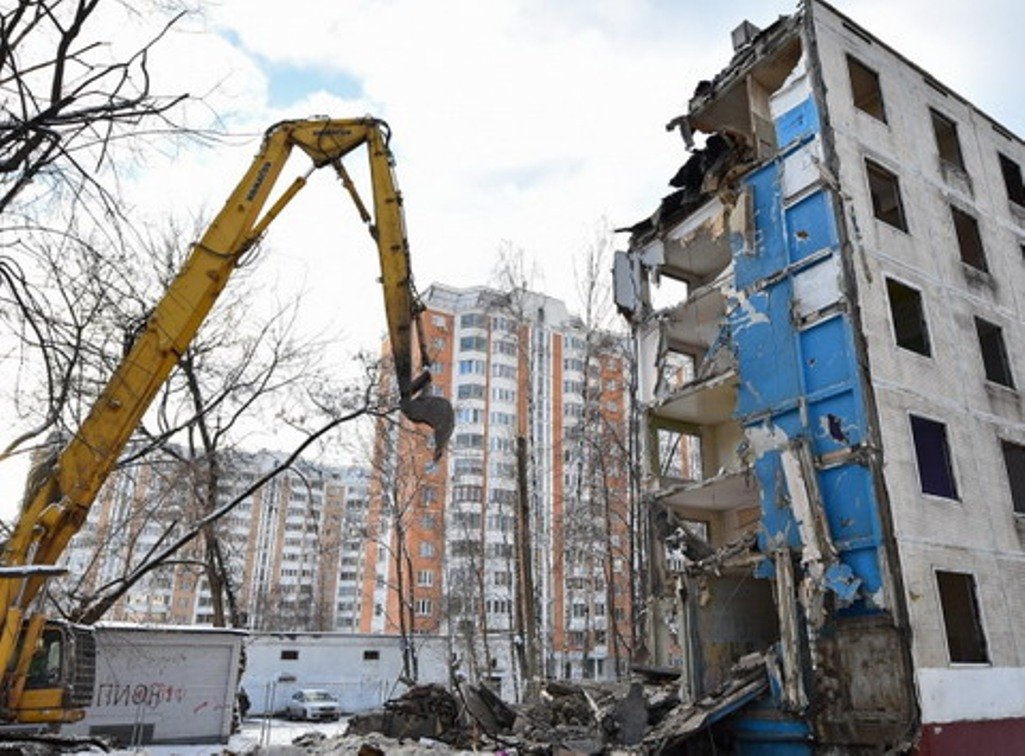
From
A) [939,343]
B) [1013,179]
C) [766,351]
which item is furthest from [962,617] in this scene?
[1013,179]

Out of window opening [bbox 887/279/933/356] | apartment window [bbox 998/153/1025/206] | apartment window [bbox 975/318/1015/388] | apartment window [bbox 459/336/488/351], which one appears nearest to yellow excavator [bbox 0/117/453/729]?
window opening [bbox 887/279/933/356]

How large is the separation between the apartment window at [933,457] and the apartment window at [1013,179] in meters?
8.99

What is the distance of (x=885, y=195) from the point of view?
1656 centimetres

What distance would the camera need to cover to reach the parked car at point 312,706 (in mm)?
30078

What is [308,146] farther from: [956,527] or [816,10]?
[956,527]

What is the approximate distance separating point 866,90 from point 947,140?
3.14 meters

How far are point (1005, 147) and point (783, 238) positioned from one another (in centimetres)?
914

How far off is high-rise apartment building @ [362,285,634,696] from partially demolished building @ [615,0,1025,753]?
6494 millimetres

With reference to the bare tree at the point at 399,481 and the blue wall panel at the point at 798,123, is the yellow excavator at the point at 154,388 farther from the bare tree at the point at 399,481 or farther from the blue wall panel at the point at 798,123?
the bare tree at the point at 399,481

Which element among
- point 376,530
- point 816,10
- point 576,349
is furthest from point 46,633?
point 576,349

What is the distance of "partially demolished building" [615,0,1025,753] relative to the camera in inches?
478

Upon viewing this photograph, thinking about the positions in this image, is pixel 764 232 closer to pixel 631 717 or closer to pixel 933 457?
pixel 933 457

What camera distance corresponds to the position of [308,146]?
11.0m

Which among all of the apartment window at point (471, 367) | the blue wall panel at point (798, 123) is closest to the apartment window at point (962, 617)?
the blue wall panel at point (798, 123)
